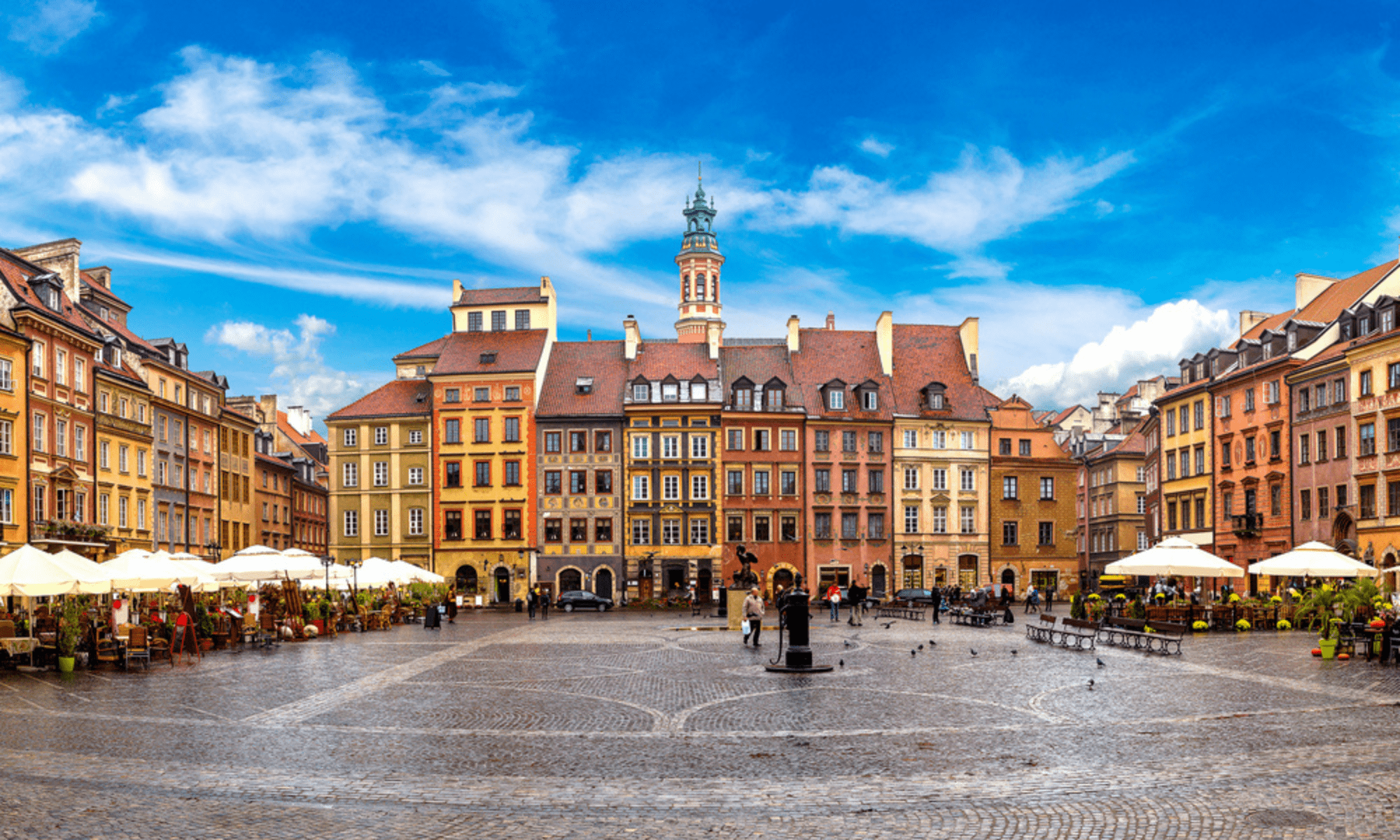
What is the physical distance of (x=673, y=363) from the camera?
73.9m

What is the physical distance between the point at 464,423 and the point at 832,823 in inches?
2452

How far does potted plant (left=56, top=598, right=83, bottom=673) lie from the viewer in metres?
25.5

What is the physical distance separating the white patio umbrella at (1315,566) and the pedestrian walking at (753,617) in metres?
13.4

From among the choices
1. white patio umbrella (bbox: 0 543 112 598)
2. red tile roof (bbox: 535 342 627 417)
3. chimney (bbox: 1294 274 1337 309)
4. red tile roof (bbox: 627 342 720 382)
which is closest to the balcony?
chimney (bbox: 1294 274 1337 309)

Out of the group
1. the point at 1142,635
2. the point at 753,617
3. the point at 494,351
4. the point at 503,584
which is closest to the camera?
the point at 1142,635

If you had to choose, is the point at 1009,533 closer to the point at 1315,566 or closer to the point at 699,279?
the point at 1315,566

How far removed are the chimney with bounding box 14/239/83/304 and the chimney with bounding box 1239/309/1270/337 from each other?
181 ft

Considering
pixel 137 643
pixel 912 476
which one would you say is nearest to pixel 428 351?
pixel 912 476

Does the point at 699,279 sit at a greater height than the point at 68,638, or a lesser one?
greater

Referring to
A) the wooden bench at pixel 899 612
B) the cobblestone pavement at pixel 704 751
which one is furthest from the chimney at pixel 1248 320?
the cobblestone pavement at pixel 704 751

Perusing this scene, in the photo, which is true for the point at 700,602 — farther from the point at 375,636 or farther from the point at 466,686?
the point at 466,686

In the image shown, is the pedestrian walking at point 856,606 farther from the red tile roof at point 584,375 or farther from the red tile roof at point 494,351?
the red tile roof at point 494,351

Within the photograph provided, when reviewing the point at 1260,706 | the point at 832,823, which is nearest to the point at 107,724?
the point at 832,823

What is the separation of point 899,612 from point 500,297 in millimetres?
34162
